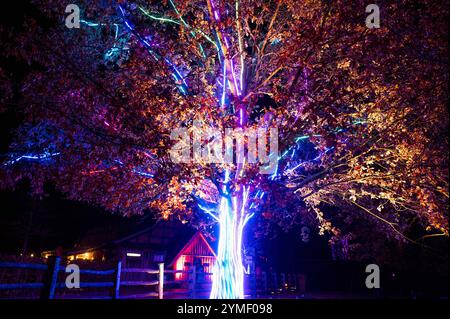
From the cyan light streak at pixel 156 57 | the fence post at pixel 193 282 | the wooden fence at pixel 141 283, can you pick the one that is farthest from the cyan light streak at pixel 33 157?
the fence post at pixel 193 282

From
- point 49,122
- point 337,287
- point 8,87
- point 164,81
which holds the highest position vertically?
point 164,81

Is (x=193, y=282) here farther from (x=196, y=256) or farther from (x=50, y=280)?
(x=196, y=256)

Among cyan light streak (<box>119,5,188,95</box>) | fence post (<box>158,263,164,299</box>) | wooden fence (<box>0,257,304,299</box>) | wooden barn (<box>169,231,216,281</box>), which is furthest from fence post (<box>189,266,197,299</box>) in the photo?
wooden barn (<box>169,231,216,281</box>)

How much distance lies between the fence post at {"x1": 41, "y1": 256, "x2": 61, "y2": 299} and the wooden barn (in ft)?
70.9

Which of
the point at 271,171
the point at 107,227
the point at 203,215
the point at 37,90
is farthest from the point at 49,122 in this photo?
the point at 107,227

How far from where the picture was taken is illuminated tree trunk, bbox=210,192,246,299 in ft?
32.8

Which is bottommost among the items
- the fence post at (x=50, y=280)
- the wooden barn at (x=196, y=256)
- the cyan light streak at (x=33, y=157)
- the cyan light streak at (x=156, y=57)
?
the wooden barn at (x=196, y=256)

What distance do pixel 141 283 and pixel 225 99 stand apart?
25.1 ft

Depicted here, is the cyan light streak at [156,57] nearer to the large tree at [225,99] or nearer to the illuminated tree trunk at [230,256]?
the large tree at [225,99]

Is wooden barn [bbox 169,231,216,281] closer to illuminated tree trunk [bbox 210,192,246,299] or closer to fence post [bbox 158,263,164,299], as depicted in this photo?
fence post [bbox 158,263,164,299]

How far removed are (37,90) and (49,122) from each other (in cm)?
102

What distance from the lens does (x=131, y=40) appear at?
11.9m

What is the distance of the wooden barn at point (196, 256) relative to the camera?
1156 inches

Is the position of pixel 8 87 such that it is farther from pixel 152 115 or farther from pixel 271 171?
pixel 271 171
